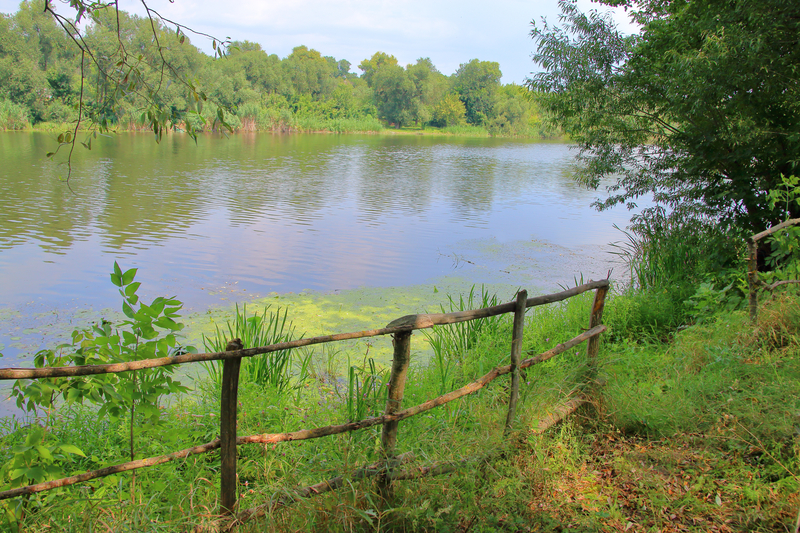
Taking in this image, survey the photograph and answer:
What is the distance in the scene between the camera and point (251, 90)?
174ft

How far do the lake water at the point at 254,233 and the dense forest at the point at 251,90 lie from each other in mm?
2555

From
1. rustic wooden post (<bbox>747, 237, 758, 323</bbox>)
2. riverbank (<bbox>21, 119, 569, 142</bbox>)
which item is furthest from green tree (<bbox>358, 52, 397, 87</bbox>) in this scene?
rustic wooden post (<bbox>747, 237, 758, 323</bbox>)

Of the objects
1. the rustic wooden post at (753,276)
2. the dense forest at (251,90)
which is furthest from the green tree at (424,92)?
the rustic wooden post at (753,276)

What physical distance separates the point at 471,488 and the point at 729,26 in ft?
18.6

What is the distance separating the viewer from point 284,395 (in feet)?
13.1

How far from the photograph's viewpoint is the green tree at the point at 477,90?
85250 mm

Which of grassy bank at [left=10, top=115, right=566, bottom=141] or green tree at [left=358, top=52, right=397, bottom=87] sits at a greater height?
green tree at [left=358, top=52, right=397, bottom=87]

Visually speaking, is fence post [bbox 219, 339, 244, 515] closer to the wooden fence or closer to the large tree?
the wooden fence

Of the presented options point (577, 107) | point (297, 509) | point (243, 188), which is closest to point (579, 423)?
point (297, 509)

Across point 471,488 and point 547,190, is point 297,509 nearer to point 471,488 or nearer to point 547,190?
point 471,488

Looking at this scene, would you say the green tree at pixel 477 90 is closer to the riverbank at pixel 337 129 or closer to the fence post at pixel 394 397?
the riverbank at pixel 337 129

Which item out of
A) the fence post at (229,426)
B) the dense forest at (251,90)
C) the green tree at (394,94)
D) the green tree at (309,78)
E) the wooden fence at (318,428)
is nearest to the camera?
the wooden fence at (318,428)

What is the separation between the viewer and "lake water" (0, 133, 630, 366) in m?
8.19

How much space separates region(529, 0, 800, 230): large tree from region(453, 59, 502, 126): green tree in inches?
3087
